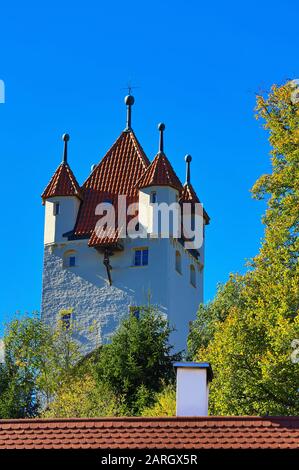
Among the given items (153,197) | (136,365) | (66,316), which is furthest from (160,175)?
(136,365)

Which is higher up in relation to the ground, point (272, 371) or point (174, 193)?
point (174, 193)

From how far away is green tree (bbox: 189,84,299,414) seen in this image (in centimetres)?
4266

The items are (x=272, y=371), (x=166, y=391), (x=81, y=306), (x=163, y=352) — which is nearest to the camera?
(x=272, y=371)

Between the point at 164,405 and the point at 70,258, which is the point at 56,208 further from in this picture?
the point at 164,405

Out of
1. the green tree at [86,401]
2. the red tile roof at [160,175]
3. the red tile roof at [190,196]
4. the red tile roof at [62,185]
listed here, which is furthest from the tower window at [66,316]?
the green tree at [86,401]

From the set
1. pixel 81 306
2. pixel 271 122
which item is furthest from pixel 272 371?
pixel 81 306

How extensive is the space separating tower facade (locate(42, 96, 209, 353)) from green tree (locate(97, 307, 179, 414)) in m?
12.4

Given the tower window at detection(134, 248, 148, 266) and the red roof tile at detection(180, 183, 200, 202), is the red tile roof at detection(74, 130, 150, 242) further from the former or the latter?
the tower window at detection(134, 248, 148, 266)

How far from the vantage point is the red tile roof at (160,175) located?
7800 centimetres

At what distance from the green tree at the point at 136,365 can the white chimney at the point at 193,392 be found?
92.0 feet

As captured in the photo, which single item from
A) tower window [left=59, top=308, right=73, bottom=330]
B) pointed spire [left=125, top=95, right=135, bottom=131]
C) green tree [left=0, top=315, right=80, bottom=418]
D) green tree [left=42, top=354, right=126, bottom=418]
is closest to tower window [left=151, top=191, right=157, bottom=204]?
tower window [left=59, top=308, right=73, bottom=330]

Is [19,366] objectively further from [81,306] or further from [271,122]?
[271,122]

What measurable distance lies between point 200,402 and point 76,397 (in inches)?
1155

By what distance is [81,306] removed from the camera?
78.1m
